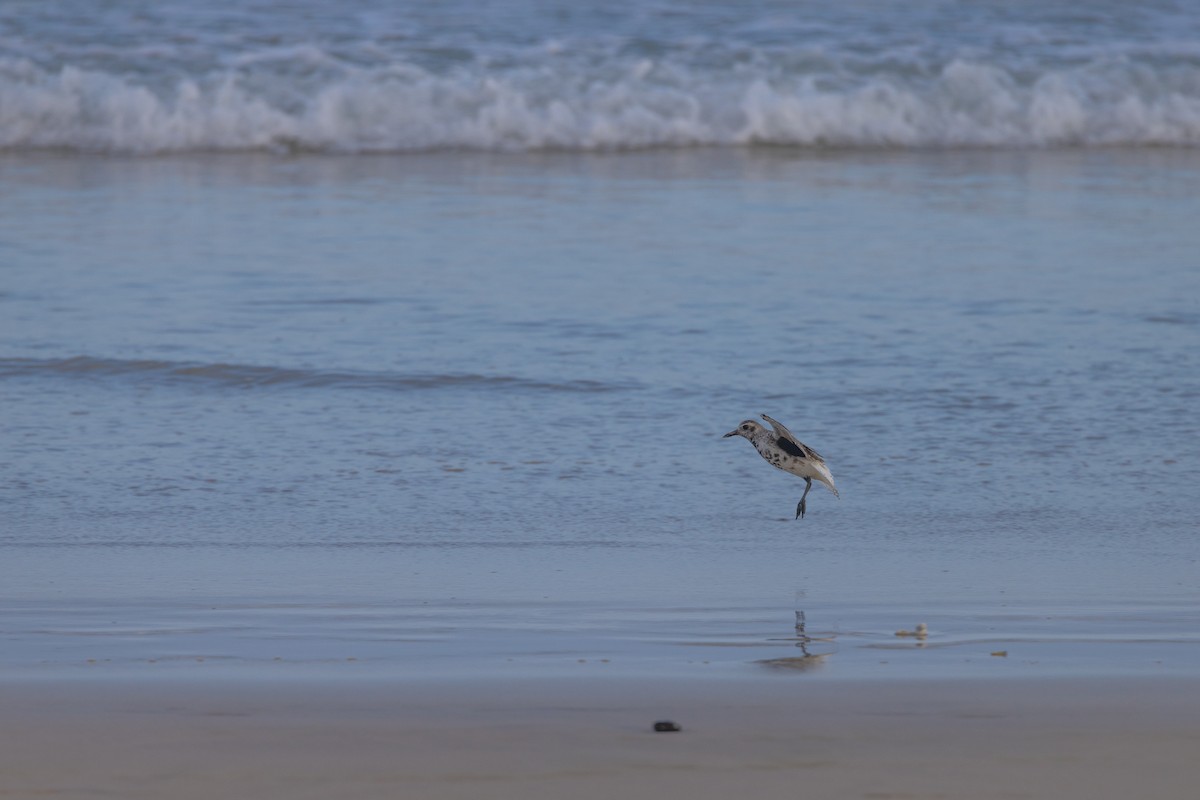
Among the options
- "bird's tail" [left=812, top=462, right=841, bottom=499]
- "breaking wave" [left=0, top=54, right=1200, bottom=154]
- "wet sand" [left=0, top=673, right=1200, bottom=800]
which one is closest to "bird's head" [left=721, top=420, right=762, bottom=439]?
"bird's tail" [left=812, top=462, right=841, bottom=499]

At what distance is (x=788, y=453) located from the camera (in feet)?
16.0

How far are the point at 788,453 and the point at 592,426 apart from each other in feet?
4.33

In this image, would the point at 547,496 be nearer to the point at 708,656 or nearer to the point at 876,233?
the point at 708,656

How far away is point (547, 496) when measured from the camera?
531 centimetres

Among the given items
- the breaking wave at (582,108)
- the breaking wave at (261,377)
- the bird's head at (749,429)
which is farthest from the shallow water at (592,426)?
the breaking wave at (582,108)

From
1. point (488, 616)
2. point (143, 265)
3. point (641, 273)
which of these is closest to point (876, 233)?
point (641, 273)

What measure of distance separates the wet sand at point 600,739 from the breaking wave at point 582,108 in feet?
34.2

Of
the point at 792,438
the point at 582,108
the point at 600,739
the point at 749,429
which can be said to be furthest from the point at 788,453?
the point at 582,108

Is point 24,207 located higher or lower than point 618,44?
lower

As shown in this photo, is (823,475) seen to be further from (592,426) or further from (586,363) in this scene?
(586,363)

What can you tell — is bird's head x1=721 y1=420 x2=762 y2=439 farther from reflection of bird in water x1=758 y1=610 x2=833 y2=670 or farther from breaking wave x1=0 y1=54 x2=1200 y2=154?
breaking wave x1=0 y1=54 x2=1200 y2=154

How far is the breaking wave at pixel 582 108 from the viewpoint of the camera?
13.5 meters

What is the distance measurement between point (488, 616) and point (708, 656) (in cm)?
62

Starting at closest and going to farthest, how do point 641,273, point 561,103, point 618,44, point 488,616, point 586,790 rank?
point 586,790 → point 488,616 → point 641,273 → point 561,103 → point 618,44
